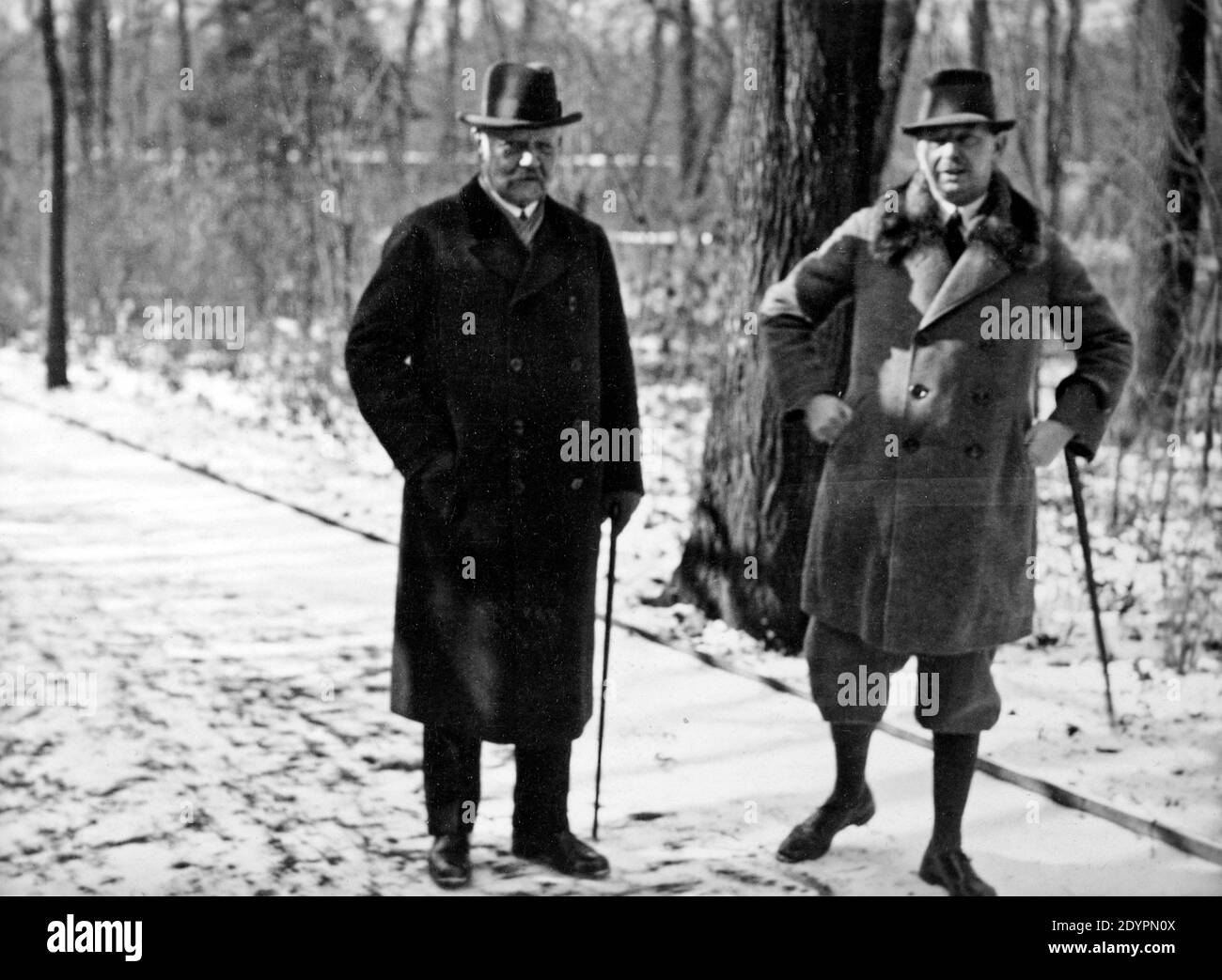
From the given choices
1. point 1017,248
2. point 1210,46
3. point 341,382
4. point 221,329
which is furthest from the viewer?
point 221,329

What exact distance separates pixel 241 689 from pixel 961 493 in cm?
253

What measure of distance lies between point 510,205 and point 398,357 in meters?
0.42

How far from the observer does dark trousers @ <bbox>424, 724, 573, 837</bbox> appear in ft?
11.9

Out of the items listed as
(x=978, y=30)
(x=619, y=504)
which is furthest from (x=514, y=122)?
(x=978, y=30)

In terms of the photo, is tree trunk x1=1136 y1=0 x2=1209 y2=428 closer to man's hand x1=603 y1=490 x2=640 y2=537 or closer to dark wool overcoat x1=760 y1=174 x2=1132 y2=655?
dark wool overcoat x1=760 y1=174 x2=1132 y2=655

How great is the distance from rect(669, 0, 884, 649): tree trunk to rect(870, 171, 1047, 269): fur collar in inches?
56.4

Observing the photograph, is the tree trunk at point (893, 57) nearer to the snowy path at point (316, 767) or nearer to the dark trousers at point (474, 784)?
the snowy path at point (316, 767)

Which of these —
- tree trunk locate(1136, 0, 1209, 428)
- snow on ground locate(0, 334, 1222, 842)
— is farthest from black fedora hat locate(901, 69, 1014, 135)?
tree trunk locate(1136, 0, 1209, 428)

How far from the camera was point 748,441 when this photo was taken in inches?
210

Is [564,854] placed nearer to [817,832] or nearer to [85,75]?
[817,832]

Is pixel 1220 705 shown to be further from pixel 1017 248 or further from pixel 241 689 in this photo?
pixel 241 689

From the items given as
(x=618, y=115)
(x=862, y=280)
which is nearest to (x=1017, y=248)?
(x=862, y=280)

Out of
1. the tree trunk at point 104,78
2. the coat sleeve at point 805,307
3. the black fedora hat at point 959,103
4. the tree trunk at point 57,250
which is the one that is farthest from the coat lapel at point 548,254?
the tree trunk at point 57,250

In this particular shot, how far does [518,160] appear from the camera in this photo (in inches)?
133
